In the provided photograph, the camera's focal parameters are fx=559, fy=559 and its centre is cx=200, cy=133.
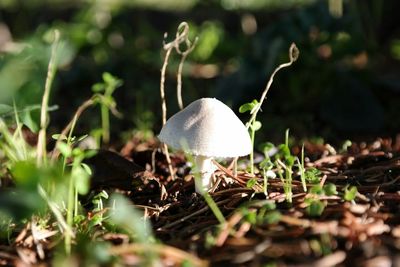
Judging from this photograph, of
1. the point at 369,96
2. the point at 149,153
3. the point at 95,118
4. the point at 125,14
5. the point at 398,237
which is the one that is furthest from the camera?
the point at 125,14

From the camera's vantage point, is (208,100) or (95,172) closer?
(208,100)

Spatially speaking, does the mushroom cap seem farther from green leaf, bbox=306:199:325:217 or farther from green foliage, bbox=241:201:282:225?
green leaf, bbox=306:199:325:217

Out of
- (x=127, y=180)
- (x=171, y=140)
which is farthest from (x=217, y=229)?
(x=127, y=180)

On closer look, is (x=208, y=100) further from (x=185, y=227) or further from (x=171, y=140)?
(x=185, y=227)

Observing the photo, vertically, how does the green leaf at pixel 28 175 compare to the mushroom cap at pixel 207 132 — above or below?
above

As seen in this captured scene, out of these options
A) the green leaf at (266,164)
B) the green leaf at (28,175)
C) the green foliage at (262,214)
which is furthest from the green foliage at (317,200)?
the green leaf at (28,175)

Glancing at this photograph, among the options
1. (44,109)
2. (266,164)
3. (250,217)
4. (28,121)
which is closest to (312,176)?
(266,164)

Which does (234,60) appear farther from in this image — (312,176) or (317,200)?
(317,200)

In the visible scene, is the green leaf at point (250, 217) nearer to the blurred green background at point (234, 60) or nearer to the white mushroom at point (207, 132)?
the white mushroom at point (207, 132)
